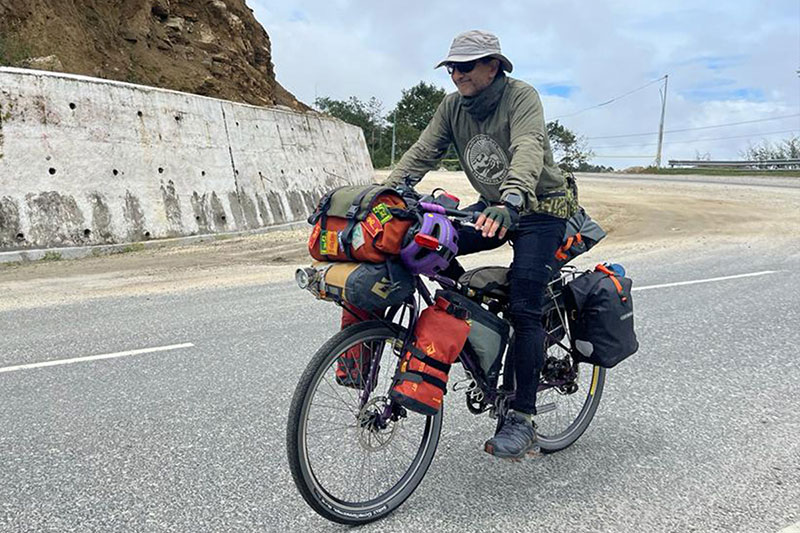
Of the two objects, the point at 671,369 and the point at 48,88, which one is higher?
the point at 48,88

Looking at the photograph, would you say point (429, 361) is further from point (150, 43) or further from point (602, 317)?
point (150, 43)

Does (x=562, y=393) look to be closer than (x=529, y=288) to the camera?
No

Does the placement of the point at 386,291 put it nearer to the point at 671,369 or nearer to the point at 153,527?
the point at 153,527

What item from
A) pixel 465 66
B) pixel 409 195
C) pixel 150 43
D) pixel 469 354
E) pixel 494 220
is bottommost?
pixel 469 354

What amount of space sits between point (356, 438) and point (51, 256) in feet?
32.1

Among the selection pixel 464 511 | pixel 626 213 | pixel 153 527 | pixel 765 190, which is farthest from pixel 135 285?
pixel 765 190

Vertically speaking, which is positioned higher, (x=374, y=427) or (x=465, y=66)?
(x=465, y=66)

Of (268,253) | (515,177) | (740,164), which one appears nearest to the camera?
(515,177)

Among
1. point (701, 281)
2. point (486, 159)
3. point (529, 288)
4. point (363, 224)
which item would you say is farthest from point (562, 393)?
point (701, 281)

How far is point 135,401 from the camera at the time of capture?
408cm

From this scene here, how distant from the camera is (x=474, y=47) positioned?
289cm

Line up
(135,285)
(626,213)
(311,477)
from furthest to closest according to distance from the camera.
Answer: (626,213)
(135,285)
(311,477)

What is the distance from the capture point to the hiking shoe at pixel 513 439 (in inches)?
115

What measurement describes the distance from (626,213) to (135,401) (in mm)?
16759
